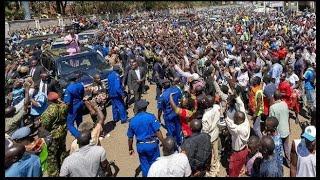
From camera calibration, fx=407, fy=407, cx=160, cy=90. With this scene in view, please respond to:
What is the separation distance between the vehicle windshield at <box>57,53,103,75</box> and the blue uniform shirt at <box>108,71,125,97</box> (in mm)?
2657

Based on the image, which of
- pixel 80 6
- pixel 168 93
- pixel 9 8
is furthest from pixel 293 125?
pixel 80 6

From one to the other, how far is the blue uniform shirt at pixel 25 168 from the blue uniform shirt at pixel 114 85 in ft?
16.1

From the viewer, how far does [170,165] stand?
15.6 ft

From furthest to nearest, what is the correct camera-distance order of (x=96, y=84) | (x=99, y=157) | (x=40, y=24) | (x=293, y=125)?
(x=40, y=24) → (x=96, y=84) → (x=293, y=125) → (x=99, y=157)

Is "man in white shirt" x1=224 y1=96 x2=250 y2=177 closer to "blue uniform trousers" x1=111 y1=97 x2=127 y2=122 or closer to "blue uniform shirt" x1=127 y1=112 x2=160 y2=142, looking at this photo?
"blue uniform shirt" x1=127 y1=112 x2=160 y2=142

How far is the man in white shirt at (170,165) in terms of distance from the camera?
471 cm

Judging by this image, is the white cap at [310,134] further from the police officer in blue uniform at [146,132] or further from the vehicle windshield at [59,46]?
the vehicle windshield at [59,46]

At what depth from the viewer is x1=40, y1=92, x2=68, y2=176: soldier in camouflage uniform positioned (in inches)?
253

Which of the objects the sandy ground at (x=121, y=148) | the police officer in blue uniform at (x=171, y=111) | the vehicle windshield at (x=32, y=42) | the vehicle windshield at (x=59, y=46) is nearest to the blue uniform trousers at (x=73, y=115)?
the sandy ground at (x=121, y=148)

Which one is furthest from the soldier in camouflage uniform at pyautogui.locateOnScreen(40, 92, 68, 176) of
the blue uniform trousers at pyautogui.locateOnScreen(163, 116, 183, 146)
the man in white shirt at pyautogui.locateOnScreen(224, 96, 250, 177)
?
the man in white shirt at pyautogui.locateOnScreen(224, 96, 250, 177)

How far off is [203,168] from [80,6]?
139ft
